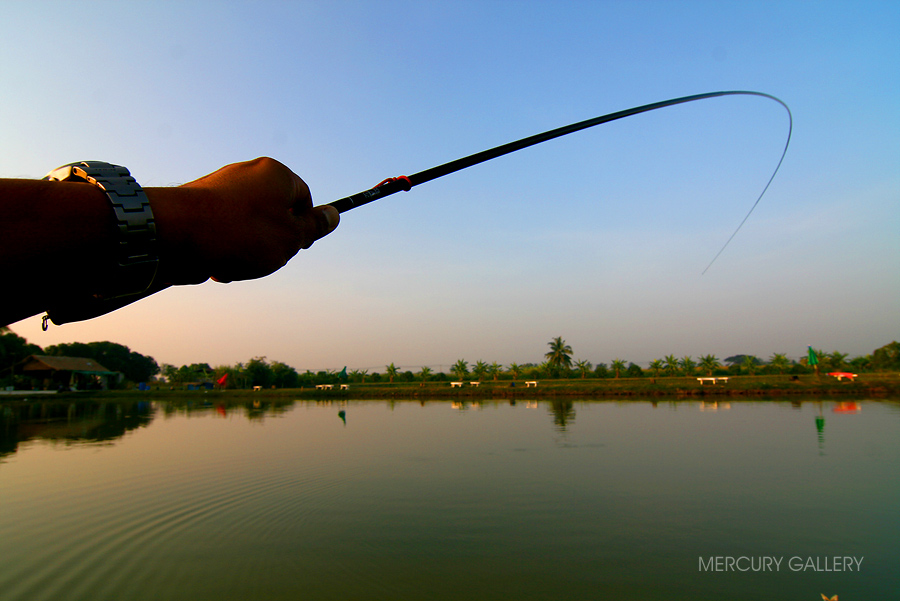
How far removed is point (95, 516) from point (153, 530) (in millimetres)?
1689

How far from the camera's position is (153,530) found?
8.49 m

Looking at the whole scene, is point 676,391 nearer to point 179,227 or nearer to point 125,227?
point 179,227

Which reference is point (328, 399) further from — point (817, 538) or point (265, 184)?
point (265, 184)

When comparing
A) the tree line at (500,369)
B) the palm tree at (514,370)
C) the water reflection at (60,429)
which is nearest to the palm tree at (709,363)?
the tree line at (500,369)

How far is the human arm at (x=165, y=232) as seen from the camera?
76 centimetres

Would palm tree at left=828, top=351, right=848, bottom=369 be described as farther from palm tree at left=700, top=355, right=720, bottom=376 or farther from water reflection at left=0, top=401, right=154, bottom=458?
water reflection at left=0, top=401, right=154, bottom=458

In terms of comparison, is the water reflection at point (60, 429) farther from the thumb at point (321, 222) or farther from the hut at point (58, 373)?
the hut at point (58, 373)

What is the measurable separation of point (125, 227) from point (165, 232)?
0.12 meters

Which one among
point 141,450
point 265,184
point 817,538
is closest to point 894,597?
point 817,538

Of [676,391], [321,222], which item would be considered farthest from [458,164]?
[676,391]

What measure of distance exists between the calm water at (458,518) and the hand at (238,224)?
650cm

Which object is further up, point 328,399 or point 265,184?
point 265,184

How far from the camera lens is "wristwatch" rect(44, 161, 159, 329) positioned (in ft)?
2.73

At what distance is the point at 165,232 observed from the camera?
0.94 meters
